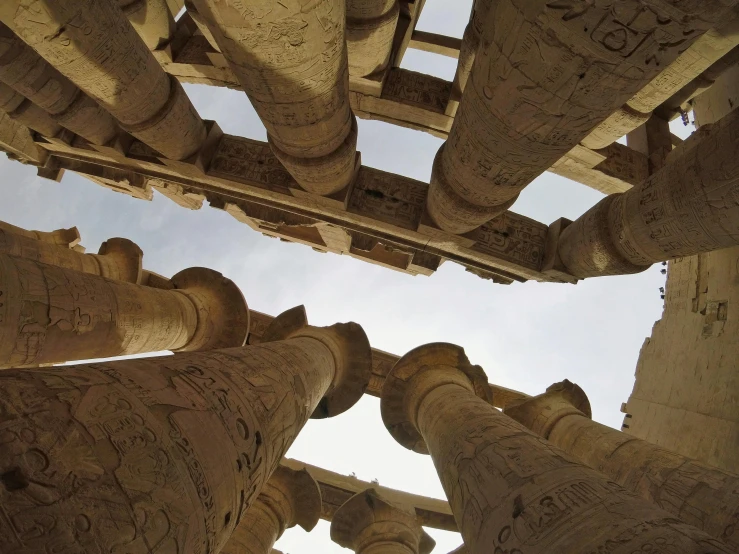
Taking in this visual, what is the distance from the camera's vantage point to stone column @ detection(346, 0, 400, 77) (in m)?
5.68

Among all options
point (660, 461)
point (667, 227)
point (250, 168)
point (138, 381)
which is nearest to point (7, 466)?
point (138, 381)

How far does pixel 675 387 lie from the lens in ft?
25.5

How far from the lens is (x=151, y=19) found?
7.41 meters

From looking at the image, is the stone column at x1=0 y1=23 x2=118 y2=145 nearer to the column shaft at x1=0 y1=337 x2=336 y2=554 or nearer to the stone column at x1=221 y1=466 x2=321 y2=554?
the column shaft at x1=0 y1=337 x2=336 y2=554

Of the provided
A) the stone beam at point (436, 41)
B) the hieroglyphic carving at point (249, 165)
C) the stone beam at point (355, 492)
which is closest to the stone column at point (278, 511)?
the stone beam at point (355, 492)

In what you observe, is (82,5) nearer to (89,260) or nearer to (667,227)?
(89,260)

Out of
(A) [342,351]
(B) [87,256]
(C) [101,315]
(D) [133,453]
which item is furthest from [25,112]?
(D) [133,453]

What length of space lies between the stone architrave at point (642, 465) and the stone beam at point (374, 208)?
184 centimetres

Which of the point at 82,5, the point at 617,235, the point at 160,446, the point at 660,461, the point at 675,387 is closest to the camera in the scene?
the point at 160,446

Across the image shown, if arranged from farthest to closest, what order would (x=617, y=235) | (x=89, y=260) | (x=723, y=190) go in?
(x=89, y=260) → (x=617, y=235) → (x=723, y=190)

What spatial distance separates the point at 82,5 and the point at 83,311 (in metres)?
2.65

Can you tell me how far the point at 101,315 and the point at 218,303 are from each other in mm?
2286

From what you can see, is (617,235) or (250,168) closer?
(617,235)

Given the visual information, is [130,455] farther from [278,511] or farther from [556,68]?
[278,511]
